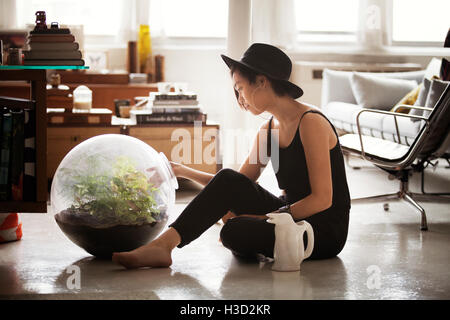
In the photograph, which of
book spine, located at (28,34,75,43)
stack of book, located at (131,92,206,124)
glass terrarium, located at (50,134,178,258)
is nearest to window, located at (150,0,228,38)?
stack of book, located at (131,92,206,124)

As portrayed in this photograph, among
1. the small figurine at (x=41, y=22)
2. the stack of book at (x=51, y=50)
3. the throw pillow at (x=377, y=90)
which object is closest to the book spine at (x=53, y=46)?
the stack of book at (x=51, y=50)

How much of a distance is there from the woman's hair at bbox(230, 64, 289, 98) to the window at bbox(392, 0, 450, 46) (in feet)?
15.0

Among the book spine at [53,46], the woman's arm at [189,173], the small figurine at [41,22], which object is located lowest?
the woman's arm at [189,173]

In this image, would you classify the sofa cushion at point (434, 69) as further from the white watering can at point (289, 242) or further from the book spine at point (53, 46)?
the book spine at point (53, 46)

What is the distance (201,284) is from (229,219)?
36cm

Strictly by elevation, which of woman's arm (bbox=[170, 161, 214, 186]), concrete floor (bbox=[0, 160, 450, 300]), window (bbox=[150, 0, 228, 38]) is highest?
window (bbox=[150, 0, 228, 38])

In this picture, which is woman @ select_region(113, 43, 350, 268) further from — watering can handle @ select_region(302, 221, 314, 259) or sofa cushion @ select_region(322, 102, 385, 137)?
sofa cushion @ select_region(322, 102, 385, 137)

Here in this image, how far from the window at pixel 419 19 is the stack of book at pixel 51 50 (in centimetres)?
476

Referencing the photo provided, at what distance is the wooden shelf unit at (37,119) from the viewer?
2705 mm

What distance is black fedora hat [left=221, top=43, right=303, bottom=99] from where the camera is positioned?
272 centimetres

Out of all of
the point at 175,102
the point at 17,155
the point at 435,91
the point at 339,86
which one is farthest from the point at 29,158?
the point at 339,86

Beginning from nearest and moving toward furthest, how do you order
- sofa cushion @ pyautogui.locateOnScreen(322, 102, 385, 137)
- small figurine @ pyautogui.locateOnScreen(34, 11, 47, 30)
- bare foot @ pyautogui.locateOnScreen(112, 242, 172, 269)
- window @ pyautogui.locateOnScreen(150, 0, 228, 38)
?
bare foot @ pyautogui.locateOnScreen(112, 242, 172, 269) < small figurine @ pyautogui.locateOnScreen(34, 11, 47, 30) < sofa cushion @ pyautogui.locateOnScreen(322, 102, 385, 137) < window @ pyautogui.locateOnScreen(150, 0, 228, 38)

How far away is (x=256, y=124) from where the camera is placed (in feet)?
19.9

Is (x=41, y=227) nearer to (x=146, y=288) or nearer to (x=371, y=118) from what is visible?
(x=146, y=288)
